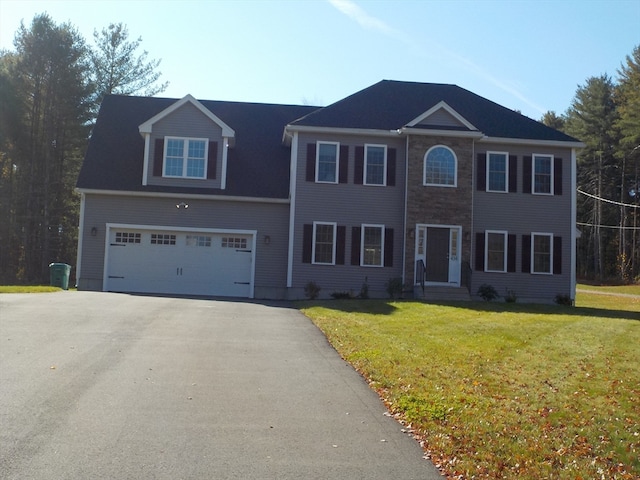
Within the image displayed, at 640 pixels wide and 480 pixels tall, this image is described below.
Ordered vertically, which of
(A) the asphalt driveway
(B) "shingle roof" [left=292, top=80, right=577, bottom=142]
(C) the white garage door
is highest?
(B) "shingle roof" [left=292, top=80, right=577, bottom=142]

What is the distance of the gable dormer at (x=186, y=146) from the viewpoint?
24.6 meters

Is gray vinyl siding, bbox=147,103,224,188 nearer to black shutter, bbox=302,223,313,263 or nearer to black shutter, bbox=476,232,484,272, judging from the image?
black shutter, bbox=302,223,313,263

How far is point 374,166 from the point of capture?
24.1m

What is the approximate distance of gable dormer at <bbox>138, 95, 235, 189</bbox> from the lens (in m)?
24.6

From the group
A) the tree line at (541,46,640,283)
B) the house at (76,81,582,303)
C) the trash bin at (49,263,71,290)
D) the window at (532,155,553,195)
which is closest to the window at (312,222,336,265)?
the house at (76,81,582,303)

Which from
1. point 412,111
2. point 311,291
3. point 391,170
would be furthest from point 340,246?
point 412,111

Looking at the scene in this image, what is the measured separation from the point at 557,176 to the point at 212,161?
12.5 meters

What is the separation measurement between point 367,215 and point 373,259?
1.56 meters

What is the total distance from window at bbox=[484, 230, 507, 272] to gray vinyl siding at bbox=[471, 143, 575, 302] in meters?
0.19

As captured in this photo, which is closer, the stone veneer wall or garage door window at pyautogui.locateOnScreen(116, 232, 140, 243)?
the stone veneer wall

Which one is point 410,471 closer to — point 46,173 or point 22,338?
point 22,338

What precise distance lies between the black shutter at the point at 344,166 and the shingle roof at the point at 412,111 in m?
0.81

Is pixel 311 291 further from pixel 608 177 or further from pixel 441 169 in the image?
pixel 608 177

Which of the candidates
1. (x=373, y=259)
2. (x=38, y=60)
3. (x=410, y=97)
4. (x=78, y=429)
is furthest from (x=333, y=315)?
(x=38, y=60)
